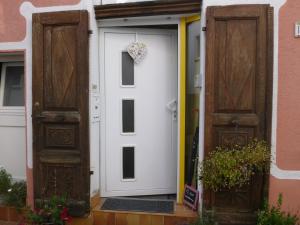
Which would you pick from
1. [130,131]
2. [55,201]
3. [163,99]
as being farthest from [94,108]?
[55,201]

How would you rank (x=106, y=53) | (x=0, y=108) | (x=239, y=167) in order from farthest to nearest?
1. (x=0, y=108)
2. (x=106, y=53)
3. (x=239, y=167)

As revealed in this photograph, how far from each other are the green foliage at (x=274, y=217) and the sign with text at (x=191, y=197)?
714mm

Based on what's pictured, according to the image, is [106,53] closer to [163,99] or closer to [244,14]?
[163,99]

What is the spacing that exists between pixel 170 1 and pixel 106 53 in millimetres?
1012

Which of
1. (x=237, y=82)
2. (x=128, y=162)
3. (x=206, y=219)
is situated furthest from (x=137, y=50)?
(x=206, y=219)

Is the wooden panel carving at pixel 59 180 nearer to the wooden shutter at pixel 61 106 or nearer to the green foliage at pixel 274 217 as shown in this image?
the wooden shutter at pixel 61 106

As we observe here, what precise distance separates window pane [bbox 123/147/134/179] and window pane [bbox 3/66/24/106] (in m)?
1.63

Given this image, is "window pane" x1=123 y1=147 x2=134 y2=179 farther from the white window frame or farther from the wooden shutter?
the white window frame

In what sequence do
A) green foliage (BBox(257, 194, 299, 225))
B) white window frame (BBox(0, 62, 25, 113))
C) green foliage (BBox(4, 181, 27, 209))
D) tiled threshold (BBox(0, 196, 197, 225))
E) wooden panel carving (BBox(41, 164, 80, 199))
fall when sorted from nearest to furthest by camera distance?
1. green foliage (BBox(257, 194, 299, 225))
2. tiled threshold (BBox(0, 196, 197, 225))
3. wooden panel carving (BBox(41, 164, 80, 199))
4. green foliage (BBox(4, 181, 27, 209))
5. white window frame (BBox(0, 62, 25, 113))

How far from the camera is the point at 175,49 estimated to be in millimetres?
3771

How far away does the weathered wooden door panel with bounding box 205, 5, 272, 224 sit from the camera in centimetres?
299

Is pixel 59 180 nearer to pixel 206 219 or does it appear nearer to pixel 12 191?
pixel 12 191

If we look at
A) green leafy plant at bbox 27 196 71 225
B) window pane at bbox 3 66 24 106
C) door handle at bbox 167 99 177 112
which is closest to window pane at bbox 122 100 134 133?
door handle at bbox 167 99 177 112

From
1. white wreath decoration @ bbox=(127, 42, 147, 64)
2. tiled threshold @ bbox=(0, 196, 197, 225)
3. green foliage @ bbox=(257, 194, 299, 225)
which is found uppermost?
white wreath decoration @ bbox=(127, 42, 147, 64)
